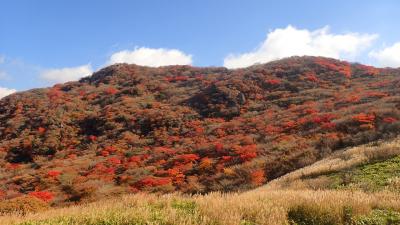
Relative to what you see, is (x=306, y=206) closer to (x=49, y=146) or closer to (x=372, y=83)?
(x=49, y=146)

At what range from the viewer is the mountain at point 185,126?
27.6 m

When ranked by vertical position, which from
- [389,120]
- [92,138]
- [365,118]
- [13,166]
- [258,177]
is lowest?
[258,177]

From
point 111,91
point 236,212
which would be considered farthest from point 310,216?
point 111,91

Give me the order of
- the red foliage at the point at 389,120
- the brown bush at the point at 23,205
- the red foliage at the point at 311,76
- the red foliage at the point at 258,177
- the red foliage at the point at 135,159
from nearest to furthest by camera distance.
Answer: the brown bush at the point at 23,205
the red foliage at the point at 258,177
the red foliage at the point at 389,120
the red foliage at the point at 135,159
the red foliage at the point at 311,76

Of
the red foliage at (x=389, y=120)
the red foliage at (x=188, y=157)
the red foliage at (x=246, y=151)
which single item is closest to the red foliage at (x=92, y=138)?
the red foliage at (x=188, y=157)

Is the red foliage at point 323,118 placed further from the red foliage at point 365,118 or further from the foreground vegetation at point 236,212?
the foreground vegetation at point 236,212

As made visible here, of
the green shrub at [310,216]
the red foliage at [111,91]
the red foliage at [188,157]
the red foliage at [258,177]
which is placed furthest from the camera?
the red foliage at [111,91]

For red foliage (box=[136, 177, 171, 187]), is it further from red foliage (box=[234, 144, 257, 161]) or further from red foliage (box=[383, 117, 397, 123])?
red foliage (box=[383, 117, 397, 123])

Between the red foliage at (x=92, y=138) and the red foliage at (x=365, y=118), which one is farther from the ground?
the red foliage at (x=365, y=118)

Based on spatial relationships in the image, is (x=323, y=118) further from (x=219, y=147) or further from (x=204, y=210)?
(x=204, y=210)

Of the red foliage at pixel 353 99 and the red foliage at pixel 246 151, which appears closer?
the red foliage at pixel 246 151

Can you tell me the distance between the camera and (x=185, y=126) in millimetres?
50469

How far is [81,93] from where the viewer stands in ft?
221

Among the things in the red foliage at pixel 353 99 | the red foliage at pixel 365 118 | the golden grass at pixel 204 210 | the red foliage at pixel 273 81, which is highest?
the red foliage at pixel 273 81
